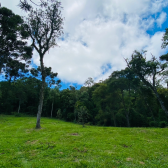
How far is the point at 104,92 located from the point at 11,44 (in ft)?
77.7

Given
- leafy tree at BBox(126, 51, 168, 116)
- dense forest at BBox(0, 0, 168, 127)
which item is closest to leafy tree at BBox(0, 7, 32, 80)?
dense forest at BBox(0, 0, 168, 127)

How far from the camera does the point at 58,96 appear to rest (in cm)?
5172

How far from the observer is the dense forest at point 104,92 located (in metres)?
20.0

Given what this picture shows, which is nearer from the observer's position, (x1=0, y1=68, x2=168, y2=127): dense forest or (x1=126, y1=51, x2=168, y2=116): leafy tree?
(x1=126, y1=51, x2=168, y2=116): leafy tree

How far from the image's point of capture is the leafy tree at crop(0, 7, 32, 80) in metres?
19.7

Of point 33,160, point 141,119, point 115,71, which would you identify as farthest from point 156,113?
point 33,160

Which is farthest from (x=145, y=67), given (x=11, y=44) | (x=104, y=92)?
(x=11, y=44)

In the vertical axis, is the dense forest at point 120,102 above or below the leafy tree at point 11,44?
below

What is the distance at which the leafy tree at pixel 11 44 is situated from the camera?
1968cm

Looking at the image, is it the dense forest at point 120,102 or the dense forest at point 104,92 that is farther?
the dense forest at point 120,102

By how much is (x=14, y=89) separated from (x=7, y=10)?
930 inches

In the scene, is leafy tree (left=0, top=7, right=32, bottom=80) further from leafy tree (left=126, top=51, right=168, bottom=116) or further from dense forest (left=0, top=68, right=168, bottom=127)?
leafy tree (left=126, top=51, right=168, bottom=116)

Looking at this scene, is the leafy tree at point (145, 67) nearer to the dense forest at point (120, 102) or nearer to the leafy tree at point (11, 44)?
the dense forest at point (120, 102)

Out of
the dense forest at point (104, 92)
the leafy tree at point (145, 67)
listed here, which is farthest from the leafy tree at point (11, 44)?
the leafy tree at point (145, 67)
